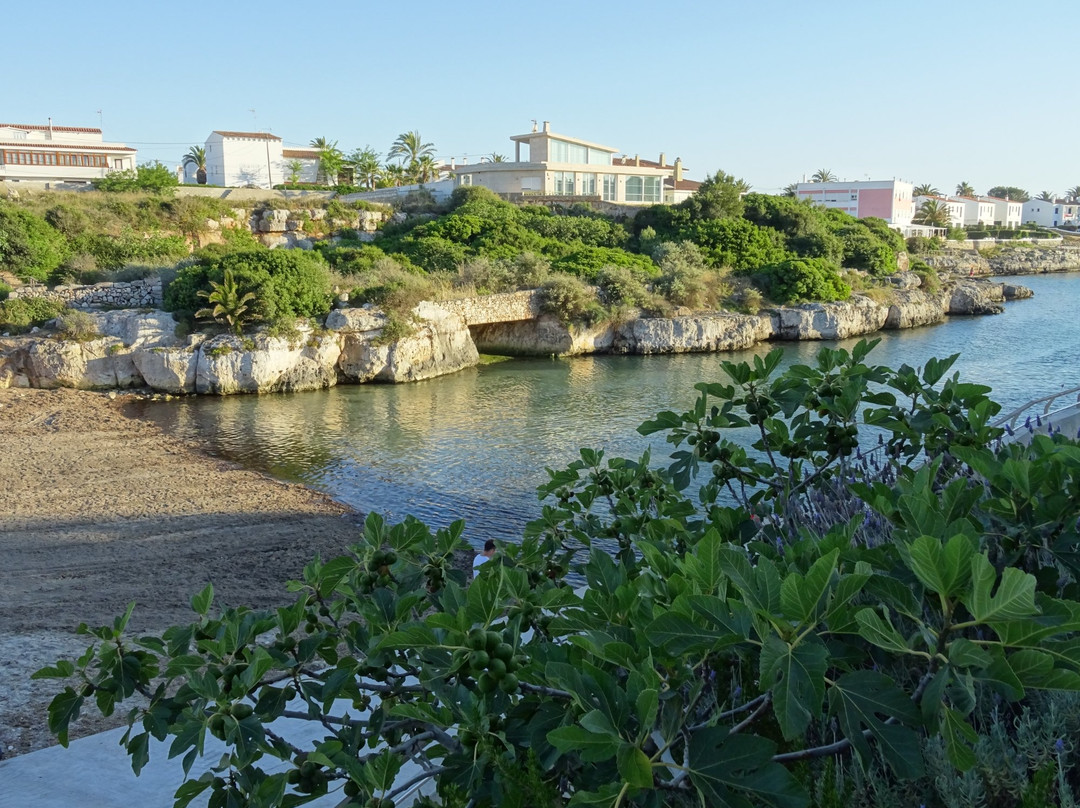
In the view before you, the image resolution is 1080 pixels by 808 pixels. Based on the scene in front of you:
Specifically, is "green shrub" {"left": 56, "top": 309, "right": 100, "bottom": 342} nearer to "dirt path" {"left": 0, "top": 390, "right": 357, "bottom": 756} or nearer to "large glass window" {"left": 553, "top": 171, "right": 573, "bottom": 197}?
"dirt path" {"left": 0, "top": 390, "right": 357, "bottom": 756}

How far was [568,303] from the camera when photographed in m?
32.1

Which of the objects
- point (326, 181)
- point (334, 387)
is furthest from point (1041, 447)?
point (326, 181)

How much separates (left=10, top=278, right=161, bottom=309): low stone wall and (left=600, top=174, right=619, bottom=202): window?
111 ft

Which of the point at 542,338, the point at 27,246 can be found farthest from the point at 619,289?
the point at 27,246

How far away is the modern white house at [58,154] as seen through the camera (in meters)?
60.2

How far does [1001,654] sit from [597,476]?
2600 mm

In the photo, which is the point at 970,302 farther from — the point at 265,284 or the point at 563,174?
the point at 265,284

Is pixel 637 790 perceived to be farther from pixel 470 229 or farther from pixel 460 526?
pixel 470 229

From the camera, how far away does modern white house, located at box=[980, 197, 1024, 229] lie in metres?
111

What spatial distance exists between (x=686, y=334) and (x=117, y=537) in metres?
23.9

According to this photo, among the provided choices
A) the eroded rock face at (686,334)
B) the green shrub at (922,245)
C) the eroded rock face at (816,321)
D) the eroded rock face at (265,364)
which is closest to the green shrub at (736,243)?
the eroded rock face at (816,321)

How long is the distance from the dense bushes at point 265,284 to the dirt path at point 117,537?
6938mm

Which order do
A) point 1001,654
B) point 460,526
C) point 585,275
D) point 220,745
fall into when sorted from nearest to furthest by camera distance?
point 1001,654 < point 460,526 < point 220,745 < point 585,275

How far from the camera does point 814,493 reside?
427 cm
